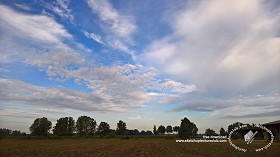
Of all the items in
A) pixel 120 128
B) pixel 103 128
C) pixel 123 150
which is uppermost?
pixel 103 128

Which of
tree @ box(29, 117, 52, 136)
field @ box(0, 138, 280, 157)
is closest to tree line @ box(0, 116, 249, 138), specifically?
tree @ box(29, 117, 52, 136)

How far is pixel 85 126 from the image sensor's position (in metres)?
181

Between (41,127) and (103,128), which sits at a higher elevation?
(103,128)

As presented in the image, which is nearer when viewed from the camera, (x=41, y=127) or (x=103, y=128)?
(x=41, y=127)

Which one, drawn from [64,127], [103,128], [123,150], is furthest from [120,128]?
[123,150]

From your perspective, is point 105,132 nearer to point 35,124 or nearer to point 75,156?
point 35,124

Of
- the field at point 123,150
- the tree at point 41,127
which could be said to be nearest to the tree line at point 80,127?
the tree at point 41,127

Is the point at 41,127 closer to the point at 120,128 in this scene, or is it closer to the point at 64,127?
the point at 64,127

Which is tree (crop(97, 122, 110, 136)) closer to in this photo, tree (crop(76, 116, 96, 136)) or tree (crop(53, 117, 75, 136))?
tree (crop(76, 116, 96, 136))

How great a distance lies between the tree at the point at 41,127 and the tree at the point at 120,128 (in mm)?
43702

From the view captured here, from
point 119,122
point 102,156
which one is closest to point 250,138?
point 102,156

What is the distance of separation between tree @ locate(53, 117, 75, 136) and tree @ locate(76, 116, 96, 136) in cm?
421

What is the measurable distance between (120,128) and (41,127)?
168ft

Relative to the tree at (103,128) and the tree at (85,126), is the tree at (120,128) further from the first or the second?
the tree at (85,126)
